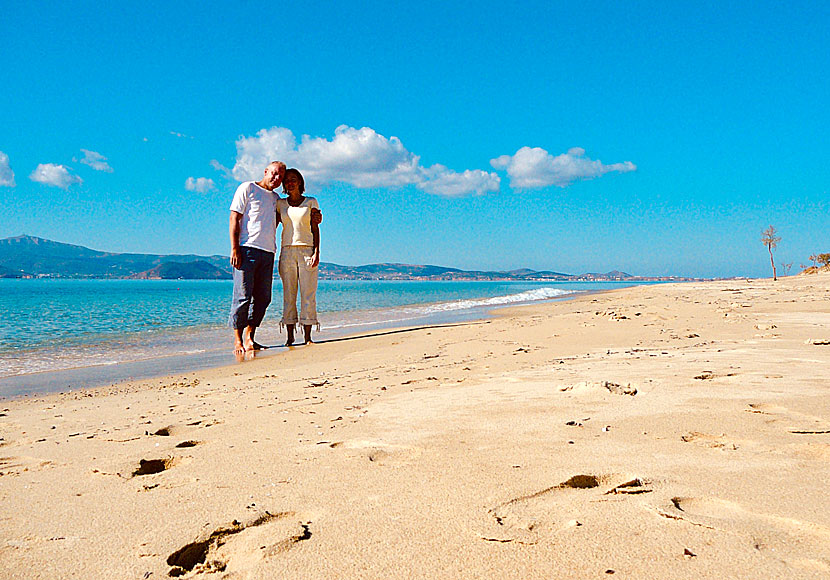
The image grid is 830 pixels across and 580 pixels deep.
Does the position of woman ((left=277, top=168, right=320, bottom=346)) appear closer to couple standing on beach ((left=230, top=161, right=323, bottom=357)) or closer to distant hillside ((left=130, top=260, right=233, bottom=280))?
couple standing on beach ((left=230, top=161, right=323, bottom=357))

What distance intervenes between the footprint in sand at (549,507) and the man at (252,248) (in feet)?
20.1

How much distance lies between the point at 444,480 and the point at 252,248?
600 centimetres

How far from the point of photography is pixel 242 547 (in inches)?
60.7

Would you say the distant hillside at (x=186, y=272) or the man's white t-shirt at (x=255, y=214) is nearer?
the man's white t-shirt at (x=255, y=214)

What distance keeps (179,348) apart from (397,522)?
9179mm

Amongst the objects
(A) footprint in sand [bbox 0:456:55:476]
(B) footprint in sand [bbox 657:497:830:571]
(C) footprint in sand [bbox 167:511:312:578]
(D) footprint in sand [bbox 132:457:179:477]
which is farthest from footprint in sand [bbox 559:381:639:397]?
(A) footprint in sand [bbox 0:456:55:476]

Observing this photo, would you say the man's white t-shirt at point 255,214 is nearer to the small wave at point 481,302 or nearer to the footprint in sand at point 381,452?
the footprint in sand at point 381,452

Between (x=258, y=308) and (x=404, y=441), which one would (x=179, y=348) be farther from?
(x=404, y=441)

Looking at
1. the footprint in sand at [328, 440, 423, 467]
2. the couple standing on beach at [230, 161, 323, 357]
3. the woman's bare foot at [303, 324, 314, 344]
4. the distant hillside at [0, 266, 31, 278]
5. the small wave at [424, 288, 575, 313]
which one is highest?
the distant hillside at [0, 266, 31, 278]

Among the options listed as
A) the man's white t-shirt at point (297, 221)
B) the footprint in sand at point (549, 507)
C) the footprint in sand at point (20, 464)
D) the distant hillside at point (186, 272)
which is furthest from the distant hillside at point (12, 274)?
the footprint in sand at point (549, 507)

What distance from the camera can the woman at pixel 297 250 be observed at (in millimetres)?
7906

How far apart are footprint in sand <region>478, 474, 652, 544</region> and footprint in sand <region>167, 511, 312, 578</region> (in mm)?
614

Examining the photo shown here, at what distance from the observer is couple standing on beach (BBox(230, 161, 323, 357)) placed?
7.24m

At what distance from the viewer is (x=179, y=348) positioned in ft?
31.6
